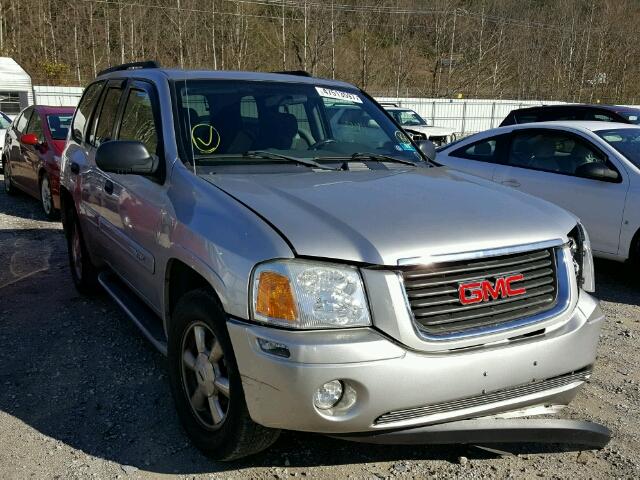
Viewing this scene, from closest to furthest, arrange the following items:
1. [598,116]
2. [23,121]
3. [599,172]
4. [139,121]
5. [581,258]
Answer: [581,258] < [139,121] < [599,172] < [23,121] < [598,116]

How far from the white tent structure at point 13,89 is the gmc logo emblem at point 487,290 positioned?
772 inches

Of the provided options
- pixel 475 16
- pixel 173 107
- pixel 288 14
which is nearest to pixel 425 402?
pixel 173 107

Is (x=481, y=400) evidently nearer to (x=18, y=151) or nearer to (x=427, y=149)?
(x=427, y=149)

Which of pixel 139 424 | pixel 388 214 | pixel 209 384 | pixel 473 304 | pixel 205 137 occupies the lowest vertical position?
pixel 139 424

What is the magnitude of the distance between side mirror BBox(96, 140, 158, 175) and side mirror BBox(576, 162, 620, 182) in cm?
433

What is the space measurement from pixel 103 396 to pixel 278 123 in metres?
1.90

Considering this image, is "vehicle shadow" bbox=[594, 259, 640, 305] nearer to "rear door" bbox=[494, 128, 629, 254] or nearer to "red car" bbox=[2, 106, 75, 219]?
"rear door" bbox=[494, 128, 629, 254]

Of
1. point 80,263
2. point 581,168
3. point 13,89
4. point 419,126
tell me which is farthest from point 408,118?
point 80,263

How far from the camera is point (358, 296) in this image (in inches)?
91.4

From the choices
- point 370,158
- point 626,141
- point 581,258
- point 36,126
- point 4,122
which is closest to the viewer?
point 581,258

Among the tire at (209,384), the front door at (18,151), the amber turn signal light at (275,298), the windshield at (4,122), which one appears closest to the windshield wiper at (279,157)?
the tire at (209,384)

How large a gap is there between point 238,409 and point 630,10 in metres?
69.1

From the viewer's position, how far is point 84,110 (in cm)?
521

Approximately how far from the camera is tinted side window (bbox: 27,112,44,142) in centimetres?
899
